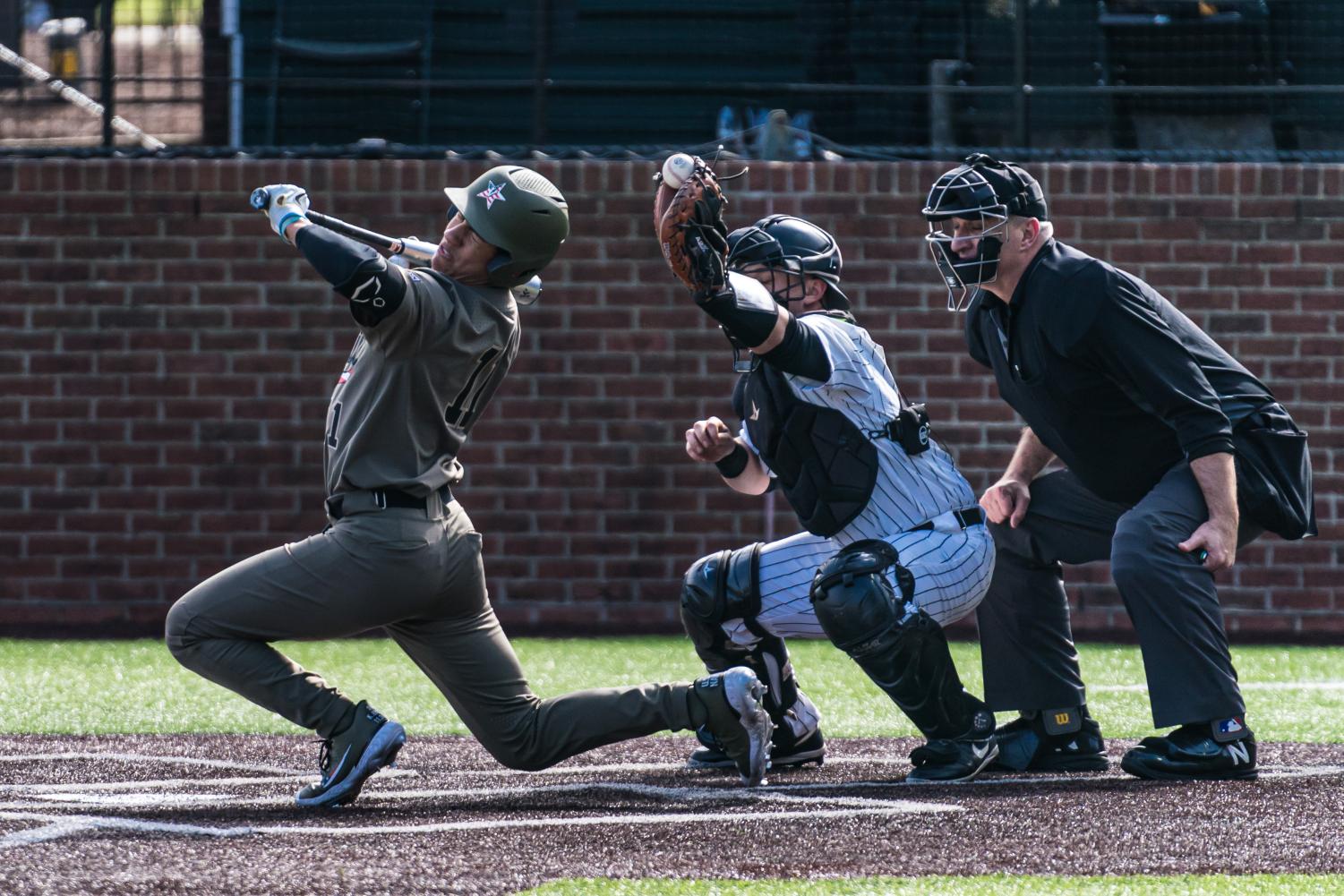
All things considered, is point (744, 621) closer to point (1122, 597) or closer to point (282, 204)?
point (1122, 597)

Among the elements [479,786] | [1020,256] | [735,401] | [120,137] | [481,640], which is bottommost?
[479,786]

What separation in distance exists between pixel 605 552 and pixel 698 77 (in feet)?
12.4

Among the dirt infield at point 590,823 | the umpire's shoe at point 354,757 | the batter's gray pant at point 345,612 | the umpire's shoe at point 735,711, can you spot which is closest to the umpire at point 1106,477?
the dirt infield at point 590,823

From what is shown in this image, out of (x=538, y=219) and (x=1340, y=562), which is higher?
(x=538, y=219)

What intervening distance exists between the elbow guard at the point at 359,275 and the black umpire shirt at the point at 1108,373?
187 centimetres

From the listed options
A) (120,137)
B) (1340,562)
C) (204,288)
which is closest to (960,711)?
(1340,562)

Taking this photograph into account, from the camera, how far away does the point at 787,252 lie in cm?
515

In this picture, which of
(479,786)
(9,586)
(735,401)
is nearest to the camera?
(479,786)

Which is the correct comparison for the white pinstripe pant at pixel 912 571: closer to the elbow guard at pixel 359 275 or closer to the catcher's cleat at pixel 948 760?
the catcher's cleat at pixel 948 760

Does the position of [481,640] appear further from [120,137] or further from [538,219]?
[120,137]

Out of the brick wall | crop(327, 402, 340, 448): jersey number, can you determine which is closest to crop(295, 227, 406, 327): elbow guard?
crop(327, 402, 340, 448): jersey number

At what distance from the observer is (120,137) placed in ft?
35.6

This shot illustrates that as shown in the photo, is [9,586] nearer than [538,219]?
No

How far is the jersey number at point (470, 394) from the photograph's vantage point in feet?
15.0
